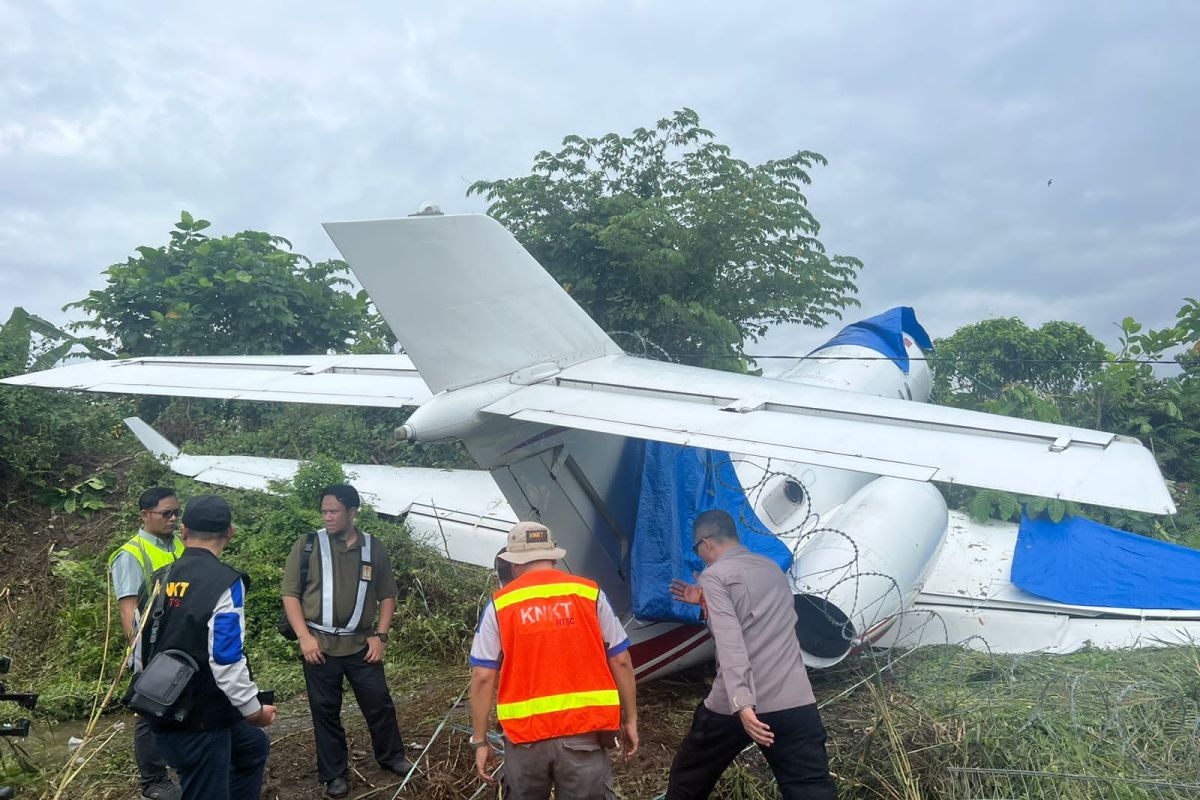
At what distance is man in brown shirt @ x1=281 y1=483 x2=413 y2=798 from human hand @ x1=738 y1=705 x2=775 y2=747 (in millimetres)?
2179

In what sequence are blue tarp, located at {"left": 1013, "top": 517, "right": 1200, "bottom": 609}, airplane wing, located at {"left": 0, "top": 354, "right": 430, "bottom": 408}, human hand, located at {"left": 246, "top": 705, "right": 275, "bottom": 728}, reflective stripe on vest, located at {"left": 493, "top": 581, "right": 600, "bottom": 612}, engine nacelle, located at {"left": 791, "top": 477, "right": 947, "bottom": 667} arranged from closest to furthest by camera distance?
1. reflective stripe on vest, located at {"left": 493, "top": 581, "right": 600, "bottom": 612}
2. human hand, located at {"left": 246, "top": 705, "right": 275, "bottom": 728}
3. airplane wing, located at {"left": 0, "top": 354, "right": 430, "bottom": 408}
4. engine nacelle, located at {"left": 791, "top": 477, "right": 947, "bottom": 667}
5. blue tarp, located at {"left": 1013, "top": 517, "right": 1200, "bottom": 609}

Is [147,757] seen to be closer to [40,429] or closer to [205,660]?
[205,660]

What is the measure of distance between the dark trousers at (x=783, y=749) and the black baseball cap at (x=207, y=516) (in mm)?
2431

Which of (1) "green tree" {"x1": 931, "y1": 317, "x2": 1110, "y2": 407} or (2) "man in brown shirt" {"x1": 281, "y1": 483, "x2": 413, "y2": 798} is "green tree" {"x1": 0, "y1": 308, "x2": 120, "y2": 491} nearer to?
(2) "man in brown shirt" {"x1": 281, "y1": 483, "x2": 413, "y2": 798}

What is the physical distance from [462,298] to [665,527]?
6.91 ft

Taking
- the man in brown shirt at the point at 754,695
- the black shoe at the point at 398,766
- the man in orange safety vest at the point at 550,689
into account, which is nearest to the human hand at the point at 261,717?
the man in orange safety vest at the point at 550,689

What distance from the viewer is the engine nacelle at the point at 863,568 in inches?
246

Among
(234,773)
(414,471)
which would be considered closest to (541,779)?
(234,773)

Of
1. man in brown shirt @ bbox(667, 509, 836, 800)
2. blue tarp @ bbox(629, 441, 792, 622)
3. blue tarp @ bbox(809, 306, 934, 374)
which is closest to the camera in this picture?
man in brown shirt @ bbox(667, 509, 836, 800)

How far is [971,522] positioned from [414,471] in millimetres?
6643

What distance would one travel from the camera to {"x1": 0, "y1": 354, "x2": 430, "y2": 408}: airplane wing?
469cm

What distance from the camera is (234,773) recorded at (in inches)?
162

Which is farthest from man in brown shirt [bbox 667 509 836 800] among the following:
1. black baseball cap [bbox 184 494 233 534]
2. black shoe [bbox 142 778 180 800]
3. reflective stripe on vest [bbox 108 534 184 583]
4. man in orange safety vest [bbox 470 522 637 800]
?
reflective stripe on vest [bbox 108 534 184 583]

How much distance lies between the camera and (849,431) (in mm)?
3502
